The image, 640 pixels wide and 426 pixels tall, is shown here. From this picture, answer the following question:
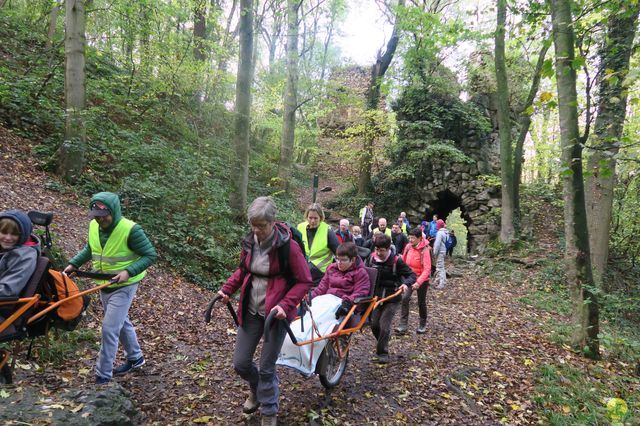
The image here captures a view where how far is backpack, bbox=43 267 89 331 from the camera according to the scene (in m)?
3.35

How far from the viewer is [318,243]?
19.0 feet

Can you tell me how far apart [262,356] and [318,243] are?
8.47 ft

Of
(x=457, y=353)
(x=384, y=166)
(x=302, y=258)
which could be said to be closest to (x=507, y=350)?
(x=457, y=353)

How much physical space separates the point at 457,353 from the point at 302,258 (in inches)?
177

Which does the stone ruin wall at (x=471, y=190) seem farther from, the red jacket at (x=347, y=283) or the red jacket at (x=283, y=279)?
the red jacket at (x=283, y=279)

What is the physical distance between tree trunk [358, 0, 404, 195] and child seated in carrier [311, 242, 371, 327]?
47.0 ft

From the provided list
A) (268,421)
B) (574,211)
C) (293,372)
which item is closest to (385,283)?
(293,372)

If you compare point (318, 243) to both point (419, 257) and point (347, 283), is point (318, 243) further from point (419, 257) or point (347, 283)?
point (419, 257)

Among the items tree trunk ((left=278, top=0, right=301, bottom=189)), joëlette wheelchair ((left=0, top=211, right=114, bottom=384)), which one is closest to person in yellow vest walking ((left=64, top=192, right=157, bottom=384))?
joëlette wheelchair ((left=0, top=211, right=114, bottom=384))

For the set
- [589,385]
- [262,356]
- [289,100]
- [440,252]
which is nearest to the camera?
[262,356]

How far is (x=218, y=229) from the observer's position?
9.84 m

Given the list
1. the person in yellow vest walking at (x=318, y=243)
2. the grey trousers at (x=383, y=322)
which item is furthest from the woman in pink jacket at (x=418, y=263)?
the person in yellow vest walking at (x=318, y=243)

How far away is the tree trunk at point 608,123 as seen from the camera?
438 centimetres

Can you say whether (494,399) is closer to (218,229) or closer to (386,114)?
(218,229)
